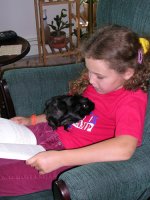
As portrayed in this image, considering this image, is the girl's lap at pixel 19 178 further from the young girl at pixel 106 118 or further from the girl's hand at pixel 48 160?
the girl's hand at pixel 48 160

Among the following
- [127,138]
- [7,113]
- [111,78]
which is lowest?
[7,113]

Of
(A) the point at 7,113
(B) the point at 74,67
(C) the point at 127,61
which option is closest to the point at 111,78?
(C) the point at 127,61

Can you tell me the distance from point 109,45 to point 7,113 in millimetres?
747

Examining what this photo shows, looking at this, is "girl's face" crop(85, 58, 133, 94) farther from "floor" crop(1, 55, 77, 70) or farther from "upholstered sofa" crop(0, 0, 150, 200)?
"floor" crop(1, 55, 77, 70)

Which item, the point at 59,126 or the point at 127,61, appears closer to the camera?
the point at 127,61

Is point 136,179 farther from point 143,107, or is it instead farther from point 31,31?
point 31,31

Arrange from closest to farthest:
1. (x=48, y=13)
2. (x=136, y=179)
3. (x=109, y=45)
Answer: (x=136, y=179) → (x=109, y=45) → (x=48, y=13)

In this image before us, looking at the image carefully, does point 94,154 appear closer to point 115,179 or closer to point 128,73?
point 115,179

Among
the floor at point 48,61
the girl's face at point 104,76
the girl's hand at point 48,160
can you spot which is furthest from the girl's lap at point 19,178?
the floor at point 48,61

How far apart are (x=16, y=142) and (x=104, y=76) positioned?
0.42 m

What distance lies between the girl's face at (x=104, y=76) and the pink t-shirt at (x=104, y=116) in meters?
0.04

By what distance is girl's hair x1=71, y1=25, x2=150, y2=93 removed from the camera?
102 centimetres

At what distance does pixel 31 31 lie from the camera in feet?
9.84

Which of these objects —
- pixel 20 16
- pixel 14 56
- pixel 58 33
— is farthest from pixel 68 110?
pixel 20 16
